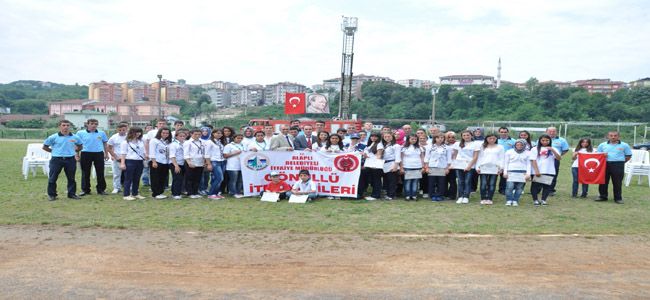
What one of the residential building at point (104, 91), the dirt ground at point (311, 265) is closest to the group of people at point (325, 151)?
the dirt ground at point (311, 265)

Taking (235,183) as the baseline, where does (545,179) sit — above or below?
above

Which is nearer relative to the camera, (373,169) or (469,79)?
(373,169)

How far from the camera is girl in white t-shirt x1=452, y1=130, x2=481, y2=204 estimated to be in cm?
997

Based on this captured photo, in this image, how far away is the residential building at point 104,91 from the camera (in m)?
136

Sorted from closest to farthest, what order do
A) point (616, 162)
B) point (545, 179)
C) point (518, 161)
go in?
point (518, 161)
point (545, 179)
point (616, 162)

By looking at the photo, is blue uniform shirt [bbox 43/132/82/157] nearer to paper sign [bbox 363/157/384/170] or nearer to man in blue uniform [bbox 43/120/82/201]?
man in blue uniform [bbox 43/120/82/201]

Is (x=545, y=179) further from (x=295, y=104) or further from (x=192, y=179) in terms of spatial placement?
(x=295, y=104)

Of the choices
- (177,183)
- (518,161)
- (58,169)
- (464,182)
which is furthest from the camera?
(464,182)

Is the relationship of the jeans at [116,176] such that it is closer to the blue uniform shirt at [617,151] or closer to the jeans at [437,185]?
the jeans at [437,185]

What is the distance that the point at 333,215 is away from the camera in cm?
836

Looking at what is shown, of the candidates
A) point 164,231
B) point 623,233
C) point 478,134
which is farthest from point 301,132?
point 623,233

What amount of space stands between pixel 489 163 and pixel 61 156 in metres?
8.79

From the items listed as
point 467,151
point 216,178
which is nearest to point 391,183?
point 467,151

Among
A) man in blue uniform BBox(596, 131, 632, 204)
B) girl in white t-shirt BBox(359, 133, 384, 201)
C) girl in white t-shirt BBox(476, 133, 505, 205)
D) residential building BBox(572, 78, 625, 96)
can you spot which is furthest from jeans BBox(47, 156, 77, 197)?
residential building BBox(572, 78, 625, 96)
